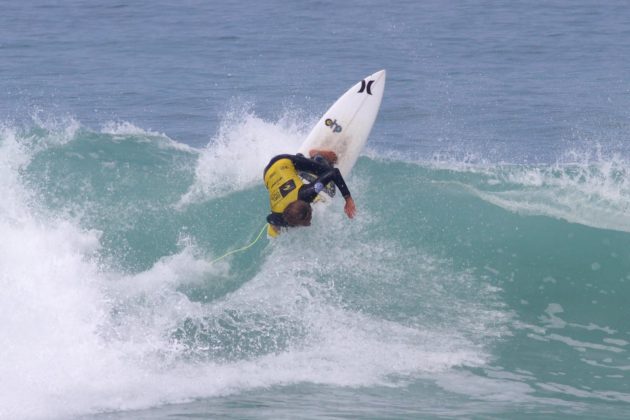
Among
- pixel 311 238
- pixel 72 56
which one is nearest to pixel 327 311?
pixel 311 238

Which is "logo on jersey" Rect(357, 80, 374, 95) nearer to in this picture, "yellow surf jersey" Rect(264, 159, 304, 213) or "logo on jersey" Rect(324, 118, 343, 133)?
"logo on jersey" Rect(324, 118, 343, 133)

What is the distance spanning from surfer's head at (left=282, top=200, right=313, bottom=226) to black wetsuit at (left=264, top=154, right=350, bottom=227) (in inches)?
5.0

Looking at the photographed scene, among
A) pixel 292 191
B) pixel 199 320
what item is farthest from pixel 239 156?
pixel 199 320

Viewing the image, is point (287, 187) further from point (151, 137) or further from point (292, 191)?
point (151, 137)

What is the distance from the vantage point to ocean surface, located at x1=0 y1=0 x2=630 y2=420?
805 cm

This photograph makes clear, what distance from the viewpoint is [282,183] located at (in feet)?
32.4

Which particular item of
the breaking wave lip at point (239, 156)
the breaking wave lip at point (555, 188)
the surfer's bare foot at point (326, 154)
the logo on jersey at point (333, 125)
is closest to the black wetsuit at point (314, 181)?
the surfer's bare foot at point (326, 154)

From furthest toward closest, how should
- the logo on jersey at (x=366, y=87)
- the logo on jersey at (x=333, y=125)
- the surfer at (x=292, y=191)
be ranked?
the logo on jersey at (x=366, y=87) < the logo on jersey at (x=333, y=125) < the surfer at (x=292, y=191)

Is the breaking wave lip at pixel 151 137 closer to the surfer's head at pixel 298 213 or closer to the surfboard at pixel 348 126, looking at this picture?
→ the surfboard at pixel 348 126

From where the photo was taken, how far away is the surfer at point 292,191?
9.75 m

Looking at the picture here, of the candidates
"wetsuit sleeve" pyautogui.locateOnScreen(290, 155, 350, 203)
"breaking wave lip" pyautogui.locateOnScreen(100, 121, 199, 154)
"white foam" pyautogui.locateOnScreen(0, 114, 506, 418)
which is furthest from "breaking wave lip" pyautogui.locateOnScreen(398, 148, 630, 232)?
"breaking wave lip" pyautogui.locateOnScreen(100, 121, 199, 154)

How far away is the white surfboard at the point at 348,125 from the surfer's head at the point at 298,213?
1.84m

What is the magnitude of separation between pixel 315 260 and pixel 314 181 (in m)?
0.90

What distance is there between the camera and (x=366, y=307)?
9711mm
